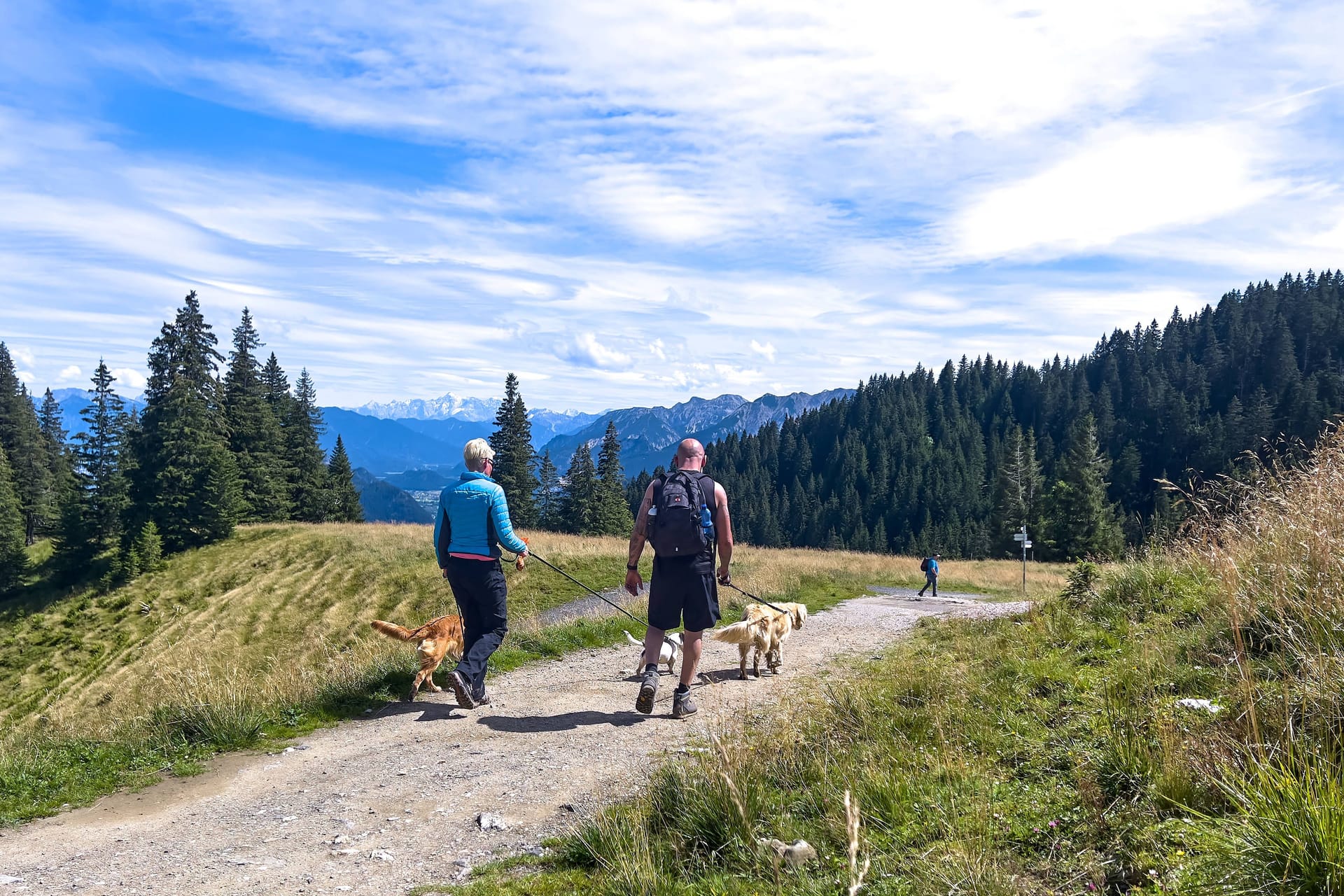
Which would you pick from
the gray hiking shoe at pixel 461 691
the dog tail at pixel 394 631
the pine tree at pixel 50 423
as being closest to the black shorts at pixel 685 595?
the gray hiking shoe at pixel 461 691

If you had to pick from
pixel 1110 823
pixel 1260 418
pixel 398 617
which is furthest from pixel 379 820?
pixel 1260 418

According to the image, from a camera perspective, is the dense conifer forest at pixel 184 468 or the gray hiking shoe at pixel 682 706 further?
the dense conifer forest at pixel 184 468

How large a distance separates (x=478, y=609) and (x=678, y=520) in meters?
2.55

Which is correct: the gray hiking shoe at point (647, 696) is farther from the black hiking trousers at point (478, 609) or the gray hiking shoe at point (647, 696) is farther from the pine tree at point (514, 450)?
the pine tree at point (514, 450)

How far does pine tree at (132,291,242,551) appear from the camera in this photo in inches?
1674

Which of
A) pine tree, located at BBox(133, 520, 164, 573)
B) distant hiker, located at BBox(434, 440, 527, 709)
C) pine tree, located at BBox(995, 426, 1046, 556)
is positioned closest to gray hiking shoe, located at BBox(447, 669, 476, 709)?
distant hiker, located at BBox(434, 440, 527, 709)

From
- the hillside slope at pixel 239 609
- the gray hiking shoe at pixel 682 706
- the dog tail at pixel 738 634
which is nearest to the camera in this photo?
the gray hiking shoe at pixel 682 706

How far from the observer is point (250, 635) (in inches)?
1033

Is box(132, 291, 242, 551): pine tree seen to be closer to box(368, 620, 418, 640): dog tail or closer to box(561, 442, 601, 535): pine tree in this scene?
box(561, 442, 601, 535): pine tree

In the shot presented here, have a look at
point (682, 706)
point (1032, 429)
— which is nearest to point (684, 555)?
point (682, 706)

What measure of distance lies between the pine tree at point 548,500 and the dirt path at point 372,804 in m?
66.2

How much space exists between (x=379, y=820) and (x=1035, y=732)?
15.4ft

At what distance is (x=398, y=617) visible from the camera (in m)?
23.7

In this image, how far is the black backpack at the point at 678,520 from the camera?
678 cm
